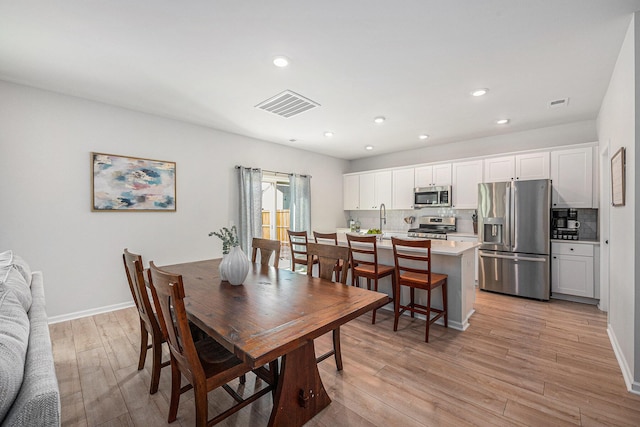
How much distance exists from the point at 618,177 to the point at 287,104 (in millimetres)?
3280

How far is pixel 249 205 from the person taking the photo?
4781mm

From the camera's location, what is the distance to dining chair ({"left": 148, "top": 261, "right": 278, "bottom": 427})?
131 cm

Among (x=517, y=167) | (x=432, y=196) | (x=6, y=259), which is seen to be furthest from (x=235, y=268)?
(x=517, y=167)

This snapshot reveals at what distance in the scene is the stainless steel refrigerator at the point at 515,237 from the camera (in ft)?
13.0

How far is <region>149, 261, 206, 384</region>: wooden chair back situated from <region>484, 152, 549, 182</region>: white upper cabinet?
16.2ft

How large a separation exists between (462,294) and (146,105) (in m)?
4.34

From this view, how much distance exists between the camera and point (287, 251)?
5840 millimetres

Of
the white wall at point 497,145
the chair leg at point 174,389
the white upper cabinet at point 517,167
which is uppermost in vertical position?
the white wall at point 497,145

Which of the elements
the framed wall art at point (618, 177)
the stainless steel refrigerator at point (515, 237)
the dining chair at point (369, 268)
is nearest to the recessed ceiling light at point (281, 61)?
the dining chair at point (369, 268)

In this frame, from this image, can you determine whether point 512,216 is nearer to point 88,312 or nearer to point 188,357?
point 188,357

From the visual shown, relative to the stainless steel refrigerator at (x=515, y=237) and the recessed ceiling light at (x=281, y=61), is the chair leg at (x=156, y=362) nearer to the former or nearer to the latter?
the recessed ceiling light at (x=281, y=61)

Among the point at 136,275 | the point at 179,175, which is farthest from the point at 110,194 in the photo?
the point at 136,275

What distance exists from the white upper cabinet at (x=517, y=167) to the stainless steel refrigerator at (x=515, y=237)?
327 millimetres

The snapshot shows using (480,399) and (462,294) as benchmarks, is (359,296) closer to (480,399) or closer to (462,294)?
(480,399)
